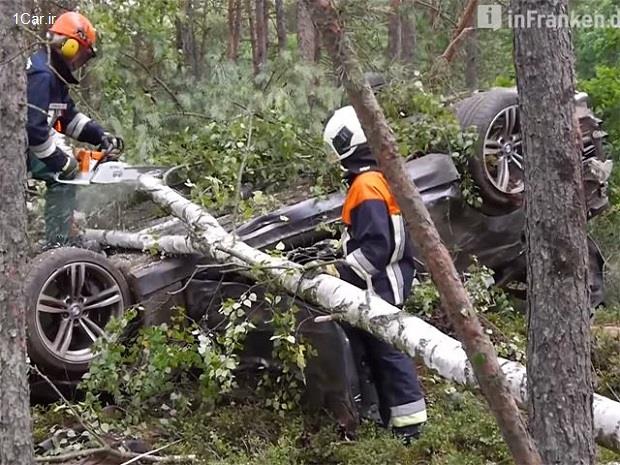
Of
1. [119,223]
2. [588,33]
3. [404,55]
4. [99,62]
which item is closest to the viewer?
[119,223]

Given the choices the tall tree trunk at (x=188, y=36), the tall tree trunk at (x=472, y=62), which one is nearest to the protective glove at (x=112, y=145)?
the tall tree trunk at (x=188, y=36)

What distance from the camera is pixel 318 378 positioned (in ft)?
16.7

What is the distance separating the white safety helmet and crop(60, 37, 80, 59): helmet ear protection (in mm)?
2229

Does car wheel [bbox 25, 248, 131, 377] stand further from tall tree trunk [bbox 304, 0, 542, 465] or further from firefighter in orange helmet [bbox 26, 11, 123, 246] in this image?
tall tree trunk [bbox 304, 0, 542, 465]

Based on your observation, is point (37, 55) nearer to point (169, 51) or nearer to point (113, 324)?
point (113, 324)

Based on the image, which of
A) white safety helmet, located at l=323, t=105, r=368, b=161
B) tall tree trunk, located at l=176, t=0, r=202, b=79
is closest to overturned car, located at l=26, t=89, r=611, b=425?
white safety helmet, located at l=323, t=105, r=368, b=161

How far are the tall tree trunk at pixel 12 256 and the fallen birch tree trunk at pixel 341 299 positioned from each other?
1406 millimetres

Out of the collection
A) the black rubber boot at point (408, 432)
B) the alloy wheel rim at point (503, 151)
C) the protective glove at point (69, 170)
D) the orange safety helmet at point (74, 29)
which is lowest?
the black rubber boot at point (408, 432)

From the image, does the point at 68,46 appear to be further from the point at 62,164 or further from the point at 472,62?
the point at 472,62

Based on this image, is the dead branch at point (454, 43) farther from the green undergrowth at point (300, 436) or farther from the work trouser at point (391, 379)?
the green undergrowth at point (300, 436)

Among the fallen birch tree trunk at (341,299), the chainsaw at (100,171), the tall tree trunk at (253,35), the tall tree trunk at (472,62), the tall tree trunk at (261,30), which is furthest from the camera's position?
the tall tree trunk at (472,62)

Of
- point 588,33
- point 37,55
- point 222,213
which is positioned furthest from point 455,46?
point 588,33

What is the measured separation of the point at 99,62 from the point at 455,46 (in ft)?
12.4

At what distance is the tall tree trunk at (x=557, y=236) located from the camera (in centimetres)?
233
